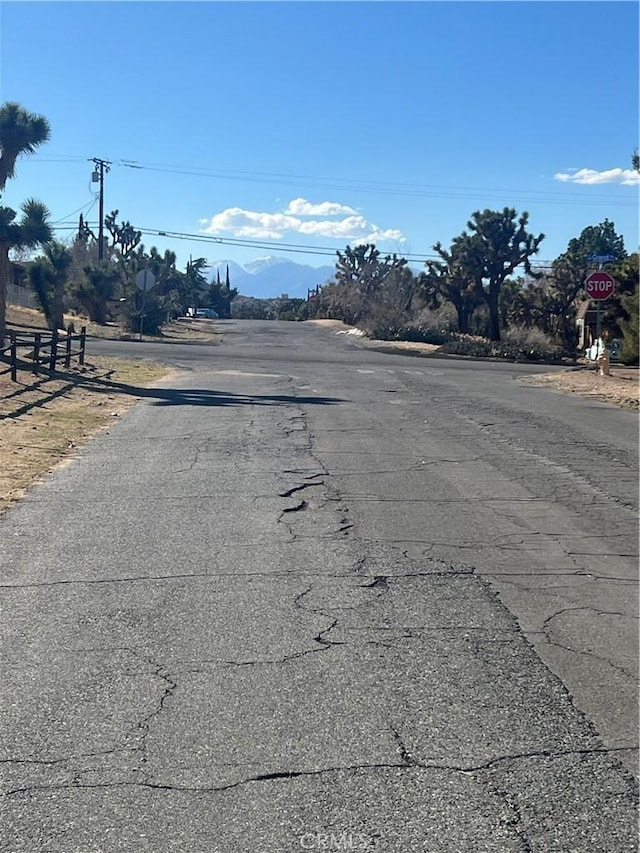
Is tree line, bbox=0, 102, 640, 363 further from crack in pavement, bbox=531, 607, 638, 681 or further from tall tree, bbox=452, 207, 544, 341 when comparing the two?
crack in pavement, bbox=531, 607, 638, 681

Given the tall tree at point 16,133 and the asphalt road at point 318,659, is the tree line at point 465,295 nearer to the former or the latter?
the tall tree at point 16,133

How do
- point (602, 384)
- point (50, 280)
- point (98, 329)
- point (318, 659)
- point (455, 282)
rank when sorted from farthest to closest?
point (455, 282), point (98, 329), point (50, 280), point (602, 384), point (318, 659)

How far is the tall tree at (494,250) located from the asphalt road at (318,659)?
44.2 m

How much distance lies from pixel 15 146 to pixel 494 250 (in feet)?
112

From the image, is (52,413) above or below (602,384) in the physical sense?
below

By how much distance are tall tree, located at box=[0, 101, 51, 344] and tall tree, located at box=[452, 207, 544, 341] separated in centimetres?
3273

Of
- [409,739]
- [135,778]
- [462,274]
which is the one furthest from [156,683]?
[462,274]

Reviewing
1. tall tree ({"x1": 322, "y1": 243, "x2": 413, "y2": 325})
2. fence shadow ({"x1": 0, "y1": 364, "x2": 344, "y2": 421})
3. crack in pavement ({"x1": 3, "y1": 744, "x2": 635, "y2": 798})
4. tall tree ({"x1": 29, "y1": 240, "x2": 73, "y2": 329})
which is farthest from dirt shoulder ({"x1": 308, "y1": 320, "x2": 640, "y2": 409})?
tall tree ({"x1": 322, "y1": 243, "x2": 413, "y2": 325})

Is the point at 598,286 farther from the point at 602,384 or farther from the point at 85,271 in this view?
the point at 85,271

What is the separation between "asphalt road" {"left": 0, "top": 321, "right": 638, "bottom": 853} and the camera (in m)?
3.78

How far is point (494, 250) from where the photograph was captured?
5512cm

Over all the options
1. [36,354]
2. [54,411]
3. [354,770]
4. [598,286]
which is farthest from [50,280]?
[354,770]

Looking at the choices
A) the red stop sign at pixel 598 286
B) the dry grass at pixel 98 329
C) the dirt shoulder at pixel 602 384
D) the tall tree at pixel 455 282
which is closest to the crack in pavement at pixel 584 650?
the dirt shoulder at pixel 602 384


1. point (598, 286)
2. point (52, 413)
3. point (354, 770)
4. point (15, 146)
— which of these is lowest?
point (354, 770)
